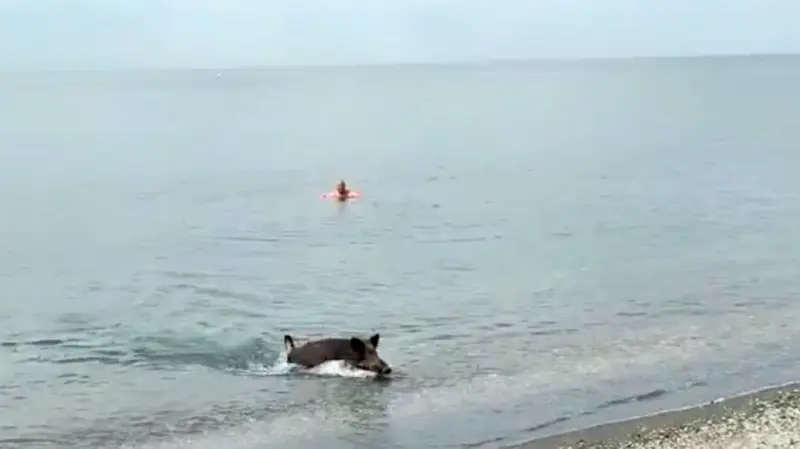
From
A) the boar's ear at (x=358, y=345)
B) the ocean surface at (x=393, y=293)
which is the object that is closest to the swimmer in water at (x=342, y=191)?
the ocean surface at (x=393, y=293)

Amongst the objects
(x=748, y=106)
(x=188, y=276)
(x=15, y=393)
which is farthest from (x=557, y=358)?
(x=748, y=106)

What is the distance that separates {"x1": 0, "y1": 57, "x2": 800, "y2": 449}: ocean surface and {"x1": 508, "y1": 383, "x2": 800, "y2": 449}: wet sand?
71 cm

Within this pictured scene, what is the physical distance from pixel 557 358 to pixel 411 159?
54999mm

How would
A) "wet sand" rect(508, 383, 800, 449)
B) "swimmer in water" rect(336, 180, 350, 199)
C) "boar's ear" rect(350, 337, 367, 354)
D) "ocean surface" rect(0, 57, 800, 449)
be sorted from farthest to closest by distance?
1. "swimmer in water" rect(336, 180, 350, 199)
2. "boar's ear" rect(350, 337, 367, 354)
3. "ocean surface" rect(0, 57, 800, 449)
4. "wet sand" rect(508, 383, 800, 449)

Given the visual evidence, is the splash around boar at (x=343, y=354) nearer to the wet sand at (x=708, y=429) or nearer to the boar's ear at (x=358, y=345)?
the boar's ear at (x=358, y=345)

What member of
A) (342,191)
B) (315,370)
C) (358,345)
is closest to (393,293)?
(315,370)

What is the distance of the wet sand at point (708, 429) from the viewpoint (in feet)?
56.3

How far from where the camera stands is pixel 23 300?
31.9m

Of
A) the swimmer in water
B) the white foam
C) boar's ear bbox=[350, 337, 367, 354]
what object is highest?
the swimmer in water

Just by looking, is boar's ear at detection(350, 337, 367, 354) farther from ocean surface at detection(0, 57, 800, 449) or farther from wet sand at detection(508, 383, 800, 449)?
wet sand at detection(508, 383, 800, 449)

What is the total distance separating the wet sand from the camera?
56.3 ft

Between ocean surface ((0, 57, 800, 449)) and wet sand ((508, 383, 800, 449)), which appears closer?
wet sand ((508, 383, 800, 449))

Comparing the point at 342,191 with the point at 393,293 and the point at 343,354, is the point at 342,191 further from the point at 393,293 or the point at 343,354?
the point at 343,354

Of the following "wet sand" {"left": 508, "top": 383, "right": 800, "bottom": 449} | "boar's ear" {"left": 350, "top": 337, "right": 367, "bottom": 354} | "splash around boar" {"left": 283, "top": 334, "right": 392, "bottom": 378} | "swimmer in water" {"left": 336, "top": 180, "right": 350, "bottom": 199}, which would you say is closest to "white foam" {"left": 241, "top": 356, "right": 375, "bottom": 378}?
"splash around boar" {"left": 283, "top": 334, "right": 392, "bottom": 378}
